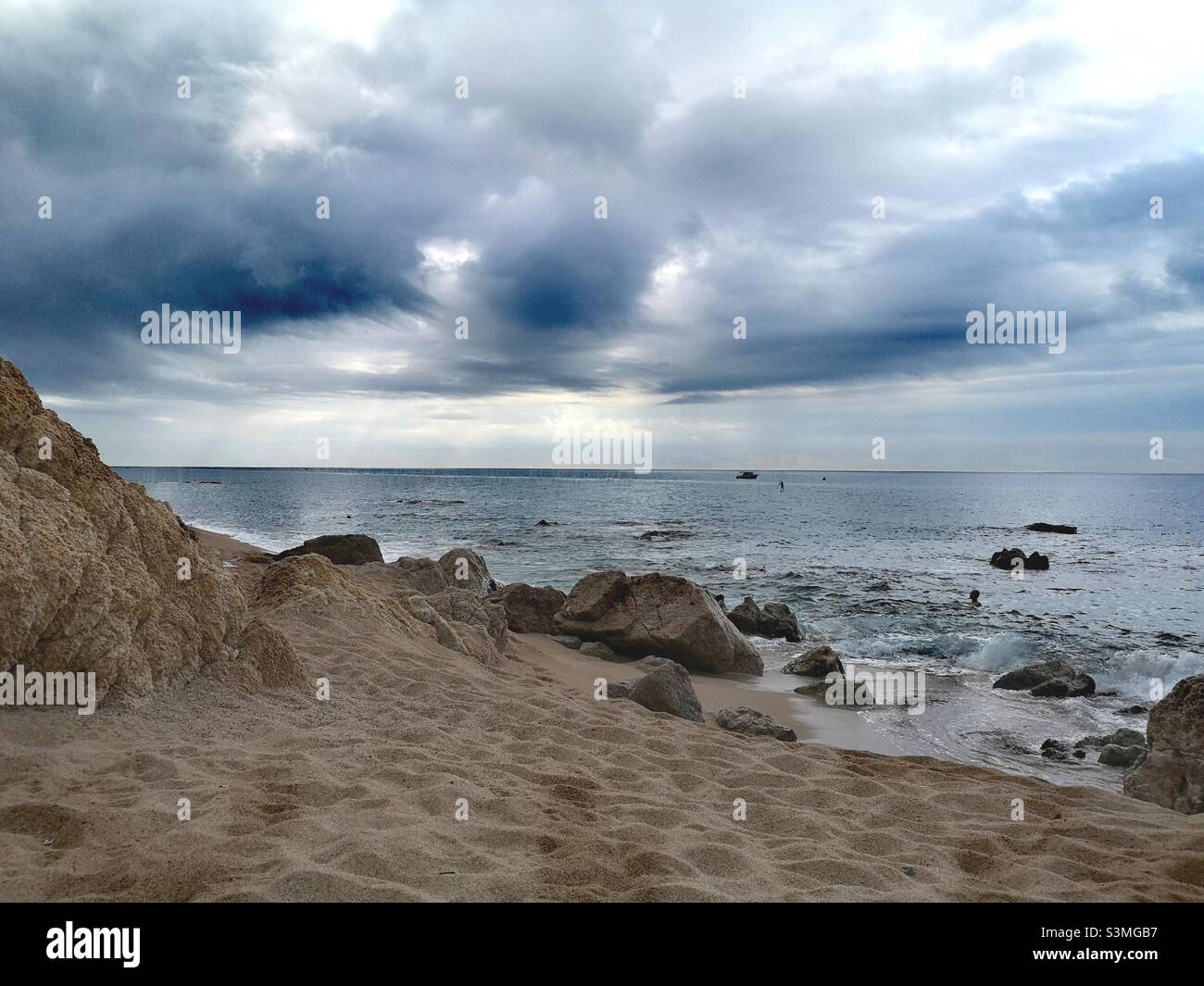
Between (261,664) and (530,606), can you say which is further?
(530,606)

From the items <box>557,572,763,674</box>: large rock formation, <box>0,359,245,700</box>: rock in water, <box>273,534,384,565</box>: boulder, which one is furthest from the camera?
<box>273,534,384,565</box>: boulder

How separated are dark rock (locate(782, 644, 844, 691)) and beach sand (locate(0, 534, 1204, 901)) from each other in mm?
5538

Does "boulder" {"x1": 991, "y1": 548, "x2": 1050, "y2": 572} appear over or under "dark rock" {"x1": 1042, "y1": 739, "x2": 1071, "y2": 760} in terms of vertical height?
over

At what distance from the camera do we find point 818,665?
510 inches

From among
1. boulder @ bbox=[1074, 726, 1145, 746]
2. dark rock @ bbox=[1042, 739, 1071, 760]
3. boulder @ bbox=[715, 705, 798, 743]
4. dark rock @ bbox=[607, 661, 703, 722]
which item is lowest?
dark rock @ bbox=[1042, 739, 1071, 760]

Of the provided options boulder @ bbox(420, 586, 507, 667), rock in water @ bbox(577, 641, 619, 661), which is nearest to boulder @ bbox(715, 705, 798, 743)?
boulder @ bbox(420, 586, 507, 667)

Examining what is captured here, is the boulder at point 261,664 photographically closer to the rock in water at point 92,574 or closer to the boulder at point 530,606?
the rock in water at point 92,574

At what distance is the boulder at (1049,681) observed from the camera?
12.0m

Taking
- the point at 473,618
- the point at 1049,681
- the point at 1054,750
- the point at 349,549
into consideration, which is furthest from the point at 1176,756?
the point at 349,549

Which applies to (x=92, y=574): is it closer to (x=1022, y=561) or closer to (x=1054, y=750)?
(x=1054, y=750)

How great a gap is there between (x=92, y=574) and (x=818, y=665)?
11231 mm

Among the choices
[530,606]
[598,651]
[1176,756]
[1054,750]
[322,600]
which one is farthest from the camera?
[530,606]

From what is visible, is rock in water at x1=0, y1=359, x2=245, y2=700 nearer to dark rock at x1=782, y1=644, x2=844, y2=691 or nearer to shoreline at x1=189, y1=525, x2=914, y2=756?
shoreline at x1=189, y1=525, x2=914, y2=756

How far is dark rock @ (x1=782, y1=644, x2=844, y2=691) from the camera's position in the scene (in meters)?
12.9
